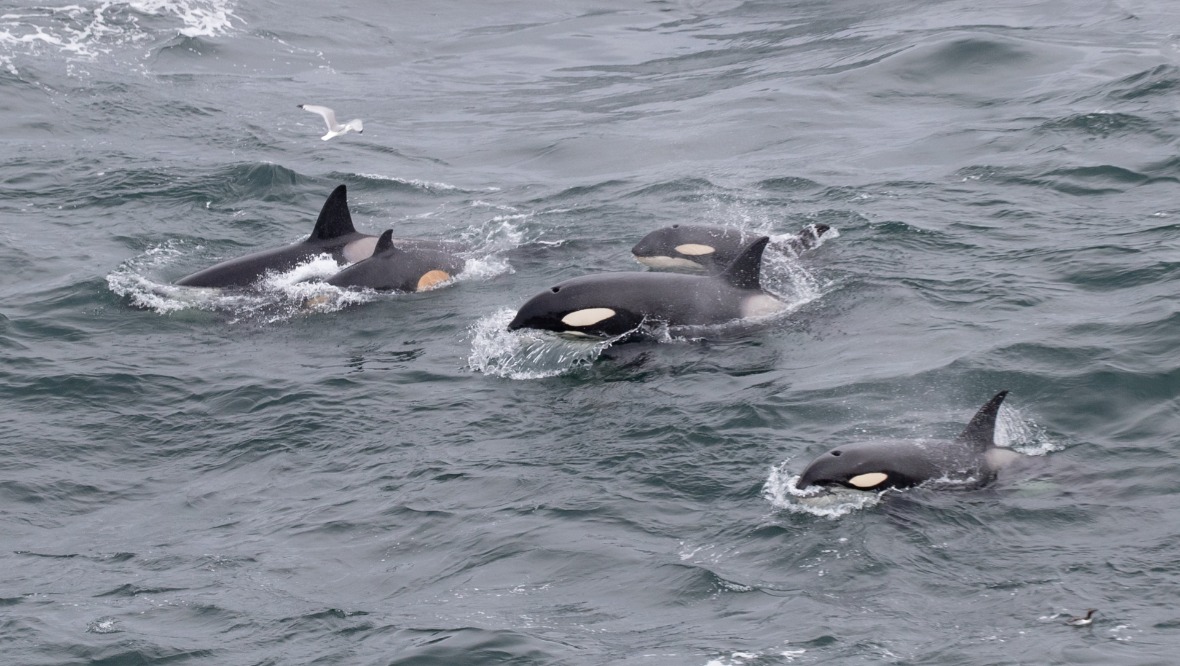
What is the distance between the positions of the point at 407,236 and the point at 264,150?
6.55 meters

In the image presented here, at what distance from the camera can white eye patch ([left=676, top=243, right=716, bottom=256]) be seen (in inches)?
628

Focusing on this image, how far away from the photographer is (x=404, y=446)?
12.3 metres

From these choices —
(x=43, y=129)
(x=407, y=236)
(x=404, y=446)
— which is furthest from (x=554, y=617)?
(x=43, y=129)

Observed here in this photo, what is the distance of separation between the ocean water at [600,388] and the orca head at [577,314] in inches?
8.2

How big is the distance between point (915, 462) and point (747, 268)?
4314mm

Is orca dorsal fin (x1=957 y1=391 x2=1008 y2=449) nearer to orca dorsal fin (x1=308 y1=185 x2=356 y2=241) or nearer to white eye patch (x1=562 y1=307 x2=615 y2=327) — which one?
white eye patch (x1=562 y1=307 x2=615 y2=327)

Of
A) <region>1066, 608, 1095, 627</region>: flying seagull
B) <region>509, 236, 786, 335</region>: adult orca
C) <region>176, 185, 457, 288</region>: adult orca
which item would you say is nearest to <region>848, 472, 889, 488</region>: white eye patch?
<region>1066, 608, 1095, 627</region>: flying seagull

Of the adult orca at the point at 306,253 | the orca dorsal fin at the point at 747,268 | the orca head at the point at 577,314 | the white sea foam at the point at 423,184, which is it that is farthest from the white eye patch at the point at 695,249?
the white sea foam at the point at 423,184

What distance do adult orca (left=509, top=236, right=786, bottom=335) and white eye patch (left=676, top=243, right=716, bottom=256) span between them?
1.63 meters

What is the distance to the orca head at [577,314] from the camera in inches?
539

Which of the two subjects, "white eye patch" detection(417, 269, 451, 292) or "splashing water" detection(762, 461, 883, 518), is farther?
"white eye patch" detection(417, 269, 451, 292)

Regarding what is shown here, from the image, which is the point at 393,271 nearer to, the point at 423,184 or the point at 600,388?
the point at 600,388

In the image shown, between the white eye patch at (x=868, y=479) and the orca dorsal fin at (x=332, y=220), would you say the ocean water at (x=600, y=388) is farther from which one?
the orca dorsal fin at (x=332, y=220)

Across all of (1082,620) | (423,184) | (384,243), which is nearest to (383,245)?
(384,243)
